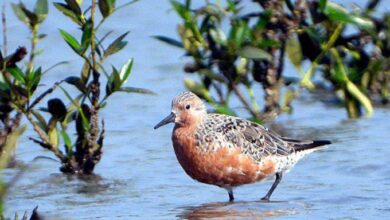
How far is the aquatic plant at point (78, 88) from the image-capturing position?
7133mm

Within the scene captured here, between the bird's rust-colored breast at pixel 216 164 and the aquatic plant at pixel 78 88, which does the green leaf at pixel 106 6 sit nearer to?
the aquatic plant at pixel 78 88

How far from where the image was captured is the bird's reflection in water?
6.79 meters

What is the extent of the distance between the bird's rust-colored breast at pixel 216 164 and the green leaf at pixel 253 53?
38.2 inches

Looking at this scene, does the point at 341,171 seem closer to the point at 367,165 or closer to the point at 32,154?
the point at 367,165

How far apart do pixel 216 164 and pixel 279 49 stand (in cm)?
180

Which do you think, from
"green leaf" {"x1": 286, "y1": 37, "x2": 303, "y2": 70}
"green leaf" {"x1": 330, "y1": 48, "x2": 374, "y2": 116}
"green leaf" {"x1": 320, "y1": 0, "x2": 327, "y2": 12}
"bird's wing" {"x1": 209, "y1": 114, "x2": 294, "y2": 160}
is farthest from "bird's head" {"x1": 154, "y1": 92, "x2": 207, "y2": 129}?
"green leaf" {"x1": 330, "y1": 48, "x2": 374, "y2": 116}

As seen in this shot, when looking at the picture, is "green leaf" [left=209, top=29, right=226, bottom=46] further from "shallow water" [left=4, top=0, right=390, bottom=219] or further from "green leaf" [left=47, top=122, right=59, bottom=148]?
"green leaf" [left=47, top=122, right=59, bottom=148]

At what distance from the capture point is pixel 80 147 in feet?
25.4

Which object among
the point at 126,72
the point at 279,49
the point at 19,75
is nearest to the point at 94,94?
the point at 126,72

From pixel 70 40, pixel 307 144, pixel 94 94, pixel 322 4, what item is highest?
pixel 70 40

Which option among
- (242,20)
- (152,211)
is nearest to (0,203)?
(152,211)

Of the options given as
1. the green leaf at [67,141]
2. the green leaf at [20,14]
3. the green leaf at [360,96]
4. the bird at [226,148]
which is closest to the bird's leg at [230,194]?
the bird at [226,148]

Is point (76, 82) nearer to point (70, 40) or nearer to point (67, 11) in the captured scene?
point (70, 40)

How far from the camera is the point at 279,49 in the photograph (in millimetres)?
8742
